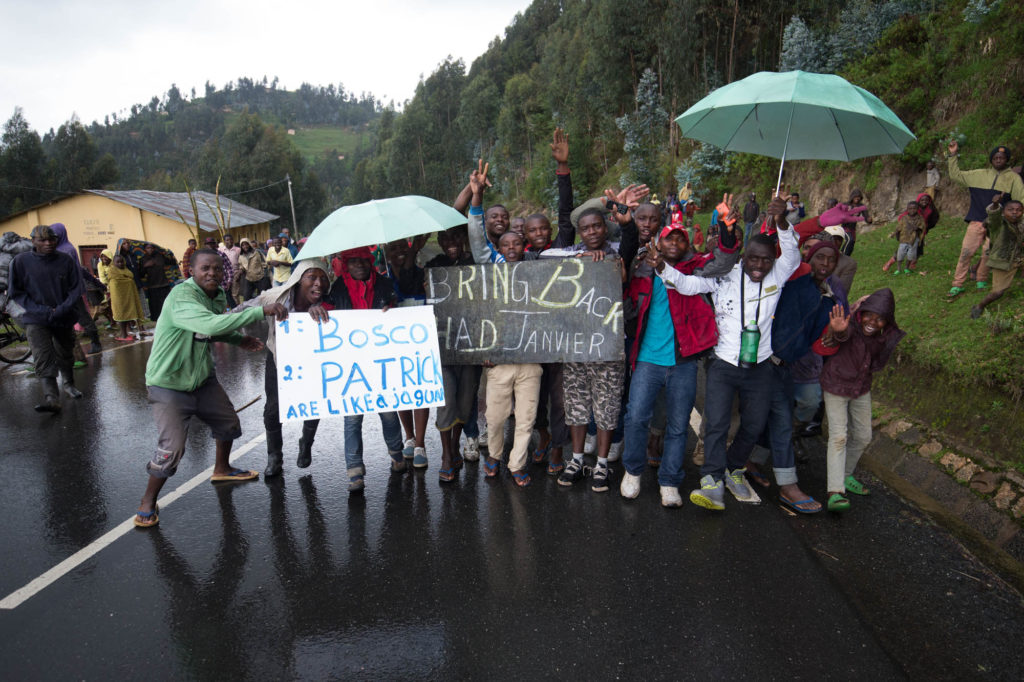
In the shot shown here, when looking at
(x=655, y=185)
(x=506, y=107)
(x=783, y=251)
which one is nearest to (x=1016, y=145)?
(x=783, y=251)

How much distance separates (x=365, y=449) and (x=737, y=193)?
66.6 ft

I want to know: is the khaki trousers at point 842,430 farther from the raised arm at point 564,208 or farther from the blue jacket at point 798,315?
the raised arm at point 564,208

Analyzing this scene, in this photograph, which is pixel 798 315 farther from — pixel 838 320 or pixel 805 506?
pixel 805 506

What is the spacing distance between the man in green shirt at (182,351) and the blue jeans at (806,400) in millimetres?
4084

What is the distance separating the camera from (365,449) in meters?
5.55

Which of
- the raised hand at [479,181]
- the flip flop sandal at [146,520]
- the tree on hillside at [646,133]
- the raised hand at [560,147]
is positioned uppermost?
the tree on hillside at [646,133]

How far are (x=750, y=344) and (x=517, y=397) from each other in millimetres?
1751

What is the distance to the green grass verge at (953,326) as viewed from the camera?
16.3 feet

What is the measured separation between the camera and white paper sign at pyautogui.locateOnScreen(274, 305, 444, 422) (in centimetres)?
421

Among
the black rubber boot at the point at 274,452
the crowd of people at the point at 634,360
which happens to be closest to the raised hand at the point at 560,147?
the crowd of people at the point at 634,360

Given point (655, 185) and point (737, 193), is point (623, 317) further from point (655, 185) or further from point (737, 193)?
point (655, 185)

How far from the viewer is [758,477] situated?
15.4ft

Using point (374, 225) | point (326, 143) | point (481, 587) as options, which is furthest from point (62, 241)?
point (326, 143)

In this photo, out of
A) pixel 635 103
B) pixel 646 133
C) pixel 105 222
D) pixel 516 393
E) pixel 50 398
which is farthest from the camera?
pixel 635 103
